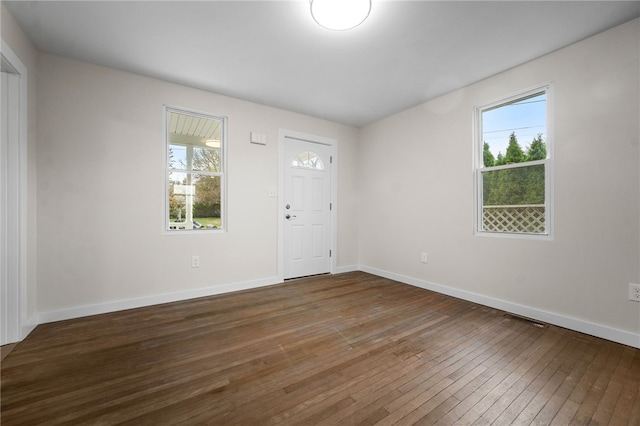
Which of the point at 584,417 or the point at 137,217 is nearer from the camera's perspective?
the point at 584,417

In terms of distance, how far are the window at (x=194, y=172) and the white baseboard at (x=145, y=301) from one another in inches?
29.6

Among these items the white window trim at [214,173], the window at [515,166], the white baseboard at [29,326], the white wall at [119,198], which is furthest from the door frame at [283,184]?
the white baseboard at [29,326]

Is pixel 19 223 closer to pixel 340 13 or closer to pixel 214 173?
pixel 214 173

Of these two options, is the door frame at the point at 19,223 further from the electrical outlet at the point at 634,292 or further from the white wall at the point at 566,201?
the electrical outlet at the point at 634,292

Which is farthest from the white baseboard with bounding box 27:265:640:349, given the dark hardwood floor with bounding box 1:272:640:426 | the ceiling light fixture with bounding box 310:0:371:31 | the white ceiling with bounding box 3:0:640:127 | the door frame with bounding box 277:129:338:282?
the ceiling light fixture with bounding box 310:0:371:31

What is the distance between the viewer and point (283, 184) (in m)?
3.80

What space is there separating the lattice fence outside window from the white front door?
2.24 meters

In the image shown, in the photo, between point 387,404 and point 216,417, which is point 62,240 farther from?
point 387,404

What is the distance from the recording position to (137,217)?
2.80 meters

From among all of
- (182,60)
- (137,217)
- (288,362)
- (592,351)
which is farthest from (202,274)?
(592,351)

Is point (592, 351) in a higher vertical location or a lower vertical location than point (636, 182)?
lower

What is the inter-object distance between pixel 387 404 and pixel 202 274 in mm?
2526

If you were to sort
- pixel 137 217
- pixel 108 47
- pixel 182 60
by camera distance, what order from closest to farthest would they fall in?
pixel 108 47, pixel 182 60, pixel 137 217

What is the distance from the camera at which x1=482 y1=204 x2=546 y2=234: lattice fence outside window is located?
2.55 metres
